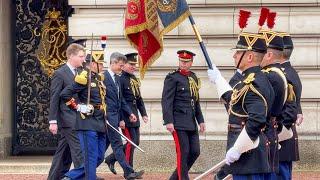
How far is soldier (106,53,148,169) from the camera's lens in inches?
632

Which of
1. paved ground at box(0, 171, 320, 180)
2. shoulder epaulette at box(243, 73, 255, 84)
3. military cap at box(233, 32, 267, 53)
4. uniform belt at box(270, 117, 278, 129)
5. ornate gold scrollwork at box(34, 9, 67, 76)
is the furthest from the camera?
ornate gold scrollwork at box(34, 9, 67, 76)

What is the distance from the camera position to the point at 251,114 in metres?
9.44

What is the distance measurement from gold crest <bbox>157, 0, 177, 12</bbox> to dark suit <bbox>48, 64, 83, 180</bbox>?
7.39 ft

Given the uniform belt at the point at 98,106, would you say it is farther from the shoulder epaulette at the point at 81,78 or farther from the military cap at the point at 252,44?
the military cap at the point at 252,44

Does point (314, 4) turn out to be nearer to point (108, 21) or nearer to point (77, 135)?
point (108, 21)

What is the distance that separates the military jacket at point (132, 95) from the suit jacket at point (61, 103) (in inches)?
87.7

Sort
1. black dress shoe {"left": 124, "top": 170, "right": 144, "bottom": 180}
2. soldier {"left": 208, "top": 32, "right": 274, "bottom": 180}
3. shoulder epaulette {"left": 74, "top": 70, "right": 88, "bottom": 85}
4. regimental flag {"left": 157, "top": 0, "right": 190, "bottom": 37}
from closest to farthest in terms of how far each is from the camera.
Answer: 1. soldier {"left": 208, "top": 32, "right": 274, "bottom": 180}
2. regimental flag {"left": 157, "top": 0, "right": 190, "bottom": 37}
3. shoulder epaulette {"left": 74, "top": 70, "right": 88, "bottom": 85}
4. black dress shoe {"left": 124, "top": 170, "right": 144, "bottom": 180}

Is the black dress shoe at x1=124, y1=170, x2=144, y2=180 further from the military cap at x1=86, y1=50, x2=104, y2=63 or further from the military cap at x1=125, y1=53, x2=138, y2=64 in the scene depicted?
the military cap at x1=86, y1=50, x2=104, y2=63

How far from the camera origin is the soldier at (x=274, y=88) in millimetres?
10211

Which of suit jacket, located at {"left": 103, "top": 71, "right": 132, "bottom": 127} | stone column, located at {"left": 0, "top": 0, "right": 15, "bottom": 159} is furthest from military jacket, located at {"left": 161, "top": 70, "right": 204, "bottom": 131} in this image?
stone column, located at {"left": 0, "top": 0, "right": 15, "bottom": 159}

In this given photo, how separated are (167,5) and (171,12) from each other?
0.09 meters

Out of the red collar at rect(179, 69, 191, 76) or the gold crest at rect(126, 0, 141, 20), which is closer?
the gold crest at rect(126, 0, 141, 20)

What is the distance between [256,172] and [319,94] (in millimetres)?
7228

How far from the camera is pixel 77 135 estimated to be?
44.4ft
